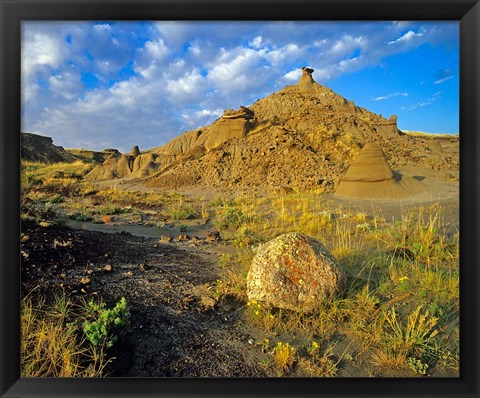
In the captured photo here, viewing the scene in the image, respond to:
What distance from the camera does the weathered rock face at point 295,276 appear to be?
201cm

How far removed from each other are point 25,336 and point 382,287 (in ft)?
9.13

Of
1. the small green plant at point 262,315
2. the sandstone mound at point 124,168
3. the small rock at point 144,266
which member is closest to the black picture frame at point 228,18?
the small green plant at point 262,315

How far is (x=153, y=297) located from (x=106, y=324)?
0.59 meters

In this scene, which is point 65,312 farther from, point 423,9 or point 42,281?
point 423,9

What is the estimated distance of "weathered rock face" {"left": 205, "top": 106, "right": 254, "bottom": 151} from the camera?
1833cm

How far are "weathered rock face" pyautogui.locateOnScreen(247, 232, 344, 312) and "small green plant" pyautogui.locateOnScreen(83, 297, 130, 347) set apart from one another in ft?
3.25

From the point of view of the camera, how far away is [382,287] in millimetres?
2375

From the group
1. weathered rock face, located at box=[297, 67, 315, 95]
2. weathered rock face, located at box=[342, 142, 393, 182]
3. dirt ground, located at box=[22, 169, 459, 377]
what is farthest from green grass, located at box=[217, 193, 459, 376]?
weathered rock face, located at box=[297, 67, 315, 95]

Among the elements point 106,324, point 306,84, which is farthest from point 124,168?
point 106,324

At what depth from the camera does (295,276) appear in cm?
206

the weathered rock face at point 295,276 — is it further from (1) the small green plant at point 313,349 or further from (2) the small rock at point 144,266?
(2) the small rock at point 144,266

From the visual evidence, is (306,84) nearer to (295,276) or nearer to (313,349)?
(295,276)

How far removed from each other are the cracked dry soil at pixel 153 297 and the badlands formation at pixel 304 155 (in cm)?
778
